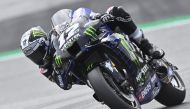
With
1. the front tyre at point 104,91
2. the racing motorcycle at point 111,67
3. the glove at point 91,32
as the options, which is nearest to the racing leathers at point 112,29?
the racing motorcycle at point 111,67

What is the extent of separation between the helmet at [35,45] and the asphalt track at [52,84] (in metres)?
1.70

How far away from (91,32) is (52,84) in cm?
465

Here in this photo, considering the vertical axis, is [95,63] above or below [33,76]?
above

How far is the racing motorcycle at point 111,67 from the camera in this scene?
265 inches

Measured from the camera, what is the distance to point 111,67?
7.00 m

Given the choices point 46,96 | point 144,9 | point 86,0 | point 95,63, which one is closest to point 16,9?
point 86,0

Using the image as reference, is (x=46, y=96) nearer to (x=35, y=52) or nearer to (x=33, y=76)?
(x=33, y=76)

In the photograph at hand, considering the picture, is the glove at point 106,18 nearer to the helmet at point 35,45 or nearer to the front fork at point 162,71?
the helmet at point 35,45

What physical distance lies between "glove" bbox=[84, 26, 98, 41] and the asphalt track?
5.79 feet

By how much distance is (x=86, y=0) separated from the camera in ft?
48.3

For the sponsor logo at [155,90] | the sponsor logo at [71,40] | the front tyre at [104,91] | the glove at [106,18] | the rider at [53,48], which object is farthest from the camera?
the sponsor logo at [155,90]

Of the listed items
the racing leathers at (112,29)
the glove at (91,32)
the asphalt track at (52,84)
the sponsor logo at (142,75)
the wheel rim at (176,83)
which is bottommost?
the asphalt track at (52,84)

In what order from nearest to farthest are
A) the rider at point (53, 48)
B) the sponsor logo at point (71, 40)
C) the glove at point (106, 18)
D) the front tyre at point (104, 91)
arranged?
the front tyre at point (104, 91) → the sponsor logo at point (71, 40) → the rider at point (53, 48) → the glove at point (106, 18)

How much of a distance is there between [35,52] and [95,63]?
0.82 m
